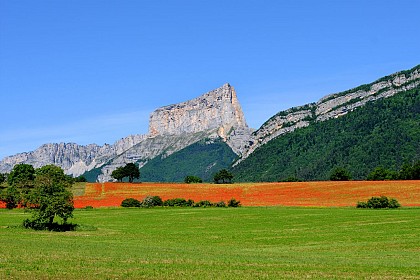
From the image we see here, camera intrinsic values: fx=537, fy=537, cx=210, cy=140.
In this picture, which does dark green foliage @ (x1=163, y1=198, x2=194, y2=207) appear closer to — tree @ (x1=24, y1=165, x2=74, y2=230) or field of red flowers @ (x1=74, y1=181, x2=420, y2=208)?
field of red flowers @ (x1=74, y1=181, x2=420, y2=208)

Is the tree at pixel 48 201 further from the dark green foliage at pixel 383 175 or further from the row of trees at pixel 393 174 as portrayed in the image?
the dark green foliage at pixel 383 175

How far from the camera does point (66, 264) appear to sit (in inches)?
1257

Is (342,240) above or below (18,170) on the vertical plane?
below

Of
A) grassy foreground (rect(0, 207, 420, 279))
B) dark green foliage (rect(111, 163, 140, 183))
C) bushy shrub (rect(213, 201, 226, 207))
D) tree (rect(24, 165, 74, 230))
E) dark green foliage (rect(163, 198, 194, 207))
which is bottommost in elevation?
grassy foreground (rect(0, 207, 420, 279))

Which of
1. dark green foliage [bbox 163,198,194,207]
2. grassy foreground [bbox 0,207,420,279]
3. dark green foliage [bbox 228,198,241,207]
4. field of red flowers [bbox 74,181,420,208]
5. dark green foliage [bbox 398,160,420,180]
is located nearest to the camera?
grassy foreground [bbox 0,207,420,279]

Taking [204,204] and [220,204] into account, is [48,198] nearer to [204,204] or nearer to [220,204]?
[220,204]

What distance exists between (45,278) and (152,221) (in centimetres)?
5421

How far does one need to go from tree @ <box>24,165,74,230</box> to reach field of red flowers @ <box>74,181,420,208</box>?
47.4m

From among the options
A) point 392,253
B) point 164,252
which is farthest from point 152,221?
point 392,253

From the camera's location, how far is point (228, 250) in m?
45.0

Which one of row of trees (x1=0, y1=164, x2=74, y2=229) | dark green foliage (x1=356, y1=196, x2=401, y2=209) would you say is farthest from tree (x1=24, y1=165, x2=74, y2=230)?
dark green foliage (x1=356, y1=196, x2=401, y2=209)

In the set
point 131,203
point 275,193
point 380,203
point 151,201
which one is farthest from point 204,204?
point 380,203

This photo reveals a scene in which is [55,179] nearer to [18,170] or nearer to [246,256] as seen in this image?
[246,256]

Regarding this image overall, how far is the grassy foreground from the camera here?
1163 inches
